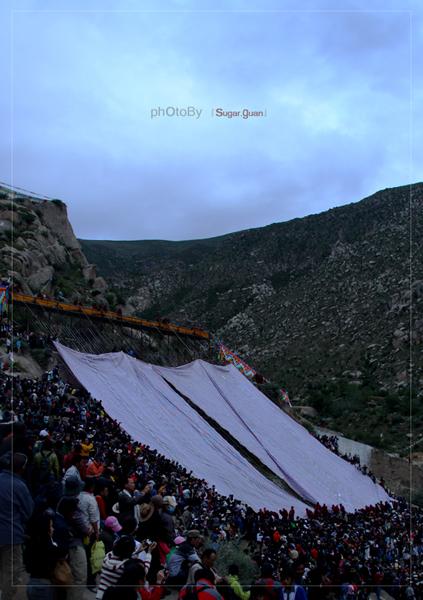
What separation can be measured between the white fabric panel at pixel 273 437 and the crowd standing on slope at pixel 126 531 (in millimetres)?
3659

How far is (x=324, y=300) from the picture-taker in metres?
56.7

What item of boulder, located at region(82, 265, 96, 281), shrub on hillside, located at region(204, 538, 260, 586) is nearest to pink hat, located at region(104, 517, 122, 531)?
shrub on hillside, located at region(204, 538, 260, 586)

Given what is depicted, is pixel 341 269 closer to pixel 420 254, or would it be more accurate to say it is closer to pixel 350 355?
pixel 420 254

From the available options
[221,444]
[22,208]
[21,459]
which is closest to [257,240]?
[22,208]

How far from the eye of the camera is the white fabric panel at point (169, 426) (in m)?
15.5

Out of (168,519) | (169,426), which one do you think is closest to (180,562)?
(168,519)

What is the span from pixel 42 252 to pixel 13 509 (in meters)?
32.8

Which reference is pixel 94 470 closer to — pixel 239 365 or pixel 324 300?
pixel 239 365

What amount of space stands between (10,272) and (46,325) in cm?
570

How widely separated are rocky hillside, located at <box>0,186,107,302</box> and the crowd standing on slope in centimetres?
1704

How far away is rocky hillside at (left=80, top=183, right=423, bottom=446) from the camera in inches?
1563

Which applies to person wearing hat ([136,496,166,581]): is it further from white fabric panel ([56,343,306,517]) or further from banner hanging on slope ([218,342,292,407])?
banner hanging on slope ([218,342,292,407])

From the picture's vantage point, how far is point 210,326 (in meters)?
64.9

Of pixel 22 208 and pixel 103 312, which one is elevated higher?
pixel 22 208
